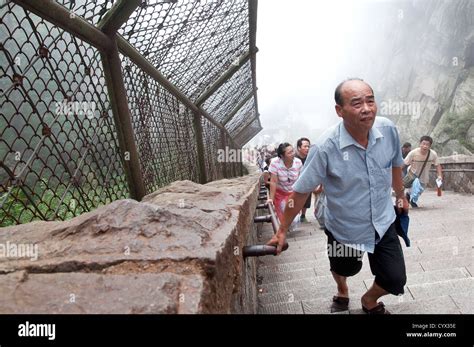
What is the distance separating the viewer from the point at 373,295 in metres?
2.62

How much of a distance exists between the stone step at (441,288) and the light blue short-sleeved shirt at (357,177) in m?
1.03

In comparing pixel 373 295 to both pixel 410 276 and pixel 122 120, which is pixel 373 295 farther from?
pixel 122 120

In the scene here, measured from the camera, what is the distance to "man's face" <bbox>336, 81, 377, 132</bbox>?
2266 millimetres

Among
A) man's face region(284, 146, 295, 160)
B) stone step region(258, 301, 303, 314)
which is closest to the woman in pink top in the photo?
man's face region(284, 146, 295, 160)

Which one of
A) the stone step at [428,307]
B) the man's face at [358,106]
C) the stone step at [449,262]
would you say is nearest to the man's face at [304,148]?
the stone step at [449,262]

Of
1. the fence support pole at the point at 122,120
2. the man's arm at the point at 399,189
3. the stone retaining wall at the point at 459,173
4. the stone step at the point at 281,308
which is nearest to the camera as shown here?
the fence support pole at the point at 122,120

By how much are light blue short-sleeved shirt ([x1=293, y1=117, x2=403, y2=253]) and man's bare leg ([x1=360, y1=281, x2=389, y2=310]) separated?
0.33 meters

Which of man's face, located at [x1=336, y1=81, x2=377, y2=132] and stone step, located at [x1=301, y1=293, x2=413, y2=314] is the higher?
man's face, located at [x1=336, y1=81, x2=377, y2=132]

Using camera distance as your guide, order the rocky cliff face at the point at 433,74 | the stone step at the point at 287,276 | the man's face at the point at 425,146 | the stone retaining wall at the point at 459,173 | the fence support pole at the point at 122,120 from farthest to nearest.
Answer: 1. the rocky cliff face at the point at 433,74
2. the stone retaining wall at the point at 459,173
3. the man's face at the point at 425,146
4. the stone step at the point at 287,276
5. the fence support pole at the point at 122,120

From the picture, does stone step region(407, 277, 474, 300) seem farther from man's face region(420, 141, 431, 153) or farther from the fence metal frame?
man's face region(420, 141, 431, 153)

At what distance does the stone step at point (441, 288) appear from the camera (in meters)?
3.01

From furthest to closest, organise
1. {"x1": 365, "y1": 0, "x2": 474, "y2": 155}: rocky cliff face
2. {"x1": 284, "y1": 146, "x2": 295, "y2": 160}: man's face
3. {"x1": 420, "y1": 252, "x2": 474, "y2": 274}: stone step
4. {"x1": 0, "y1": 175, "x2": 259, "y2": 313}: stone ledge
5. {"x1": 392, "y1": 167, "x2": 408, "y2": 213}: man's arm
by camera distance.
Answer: {"x1": 365, "y1": 0, "x2": 474, "y2": 155}: rocky cliff face → {"x1": 284, "y1": 146, "x2": 295, "y2": 160}: man's face → {"x1": 420, "y1": 252, "x2": 474, "y2": 274}: stone step → {"x1": 392, "y1": 167, "x2": 408, "y2": 213}: man's arm → {"x1": 0, "y1": 175, "x2": 259, "y2": 313}: stone ledge

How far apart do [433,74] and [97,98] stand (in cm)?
2954

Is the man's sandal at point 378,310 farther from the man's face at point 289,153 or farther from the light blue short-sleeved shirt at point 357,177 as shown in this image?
the man's face at point 289,153
